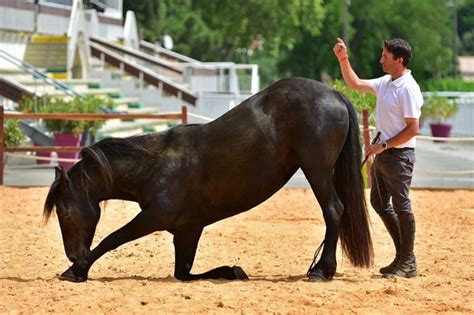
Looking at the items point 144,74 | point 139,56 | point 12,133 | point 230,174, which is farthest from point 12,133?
point 139,56

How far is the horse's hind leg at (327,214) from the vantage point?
8.48 metres

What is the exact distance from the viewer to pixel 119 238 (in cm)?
850

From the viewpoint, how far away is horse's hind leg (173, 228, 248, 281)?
8680 millimetres

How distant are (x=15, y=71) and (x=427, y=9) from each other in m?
43.0

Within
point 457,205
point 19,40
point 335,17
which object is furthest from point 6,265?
point 335,17

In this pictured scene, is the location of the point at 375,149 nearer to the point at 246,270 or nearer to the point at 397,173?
the point at 397,173

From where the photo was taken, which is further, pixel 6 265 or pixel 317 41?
pixel 317 41

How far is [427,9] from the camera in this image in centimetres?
6681

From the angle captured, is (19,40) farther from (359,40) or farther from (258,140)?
(359,40)

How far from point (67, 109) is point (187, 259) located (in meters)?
14.2

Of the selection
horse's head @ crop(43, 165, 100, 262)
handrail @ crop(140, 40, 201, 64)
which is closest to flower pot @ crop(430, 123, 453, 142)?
handrail @ crop(140, 40, 201, 64)

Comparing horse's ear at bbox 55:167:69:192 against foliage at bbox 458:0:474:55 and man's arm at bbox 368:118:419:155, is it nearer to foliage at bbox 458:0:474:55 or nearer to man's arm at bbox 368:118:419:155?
man's arm at bbox 368:118:419:155

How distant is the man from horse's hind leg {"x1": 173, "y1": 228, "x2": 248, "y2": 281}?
1.25 metres

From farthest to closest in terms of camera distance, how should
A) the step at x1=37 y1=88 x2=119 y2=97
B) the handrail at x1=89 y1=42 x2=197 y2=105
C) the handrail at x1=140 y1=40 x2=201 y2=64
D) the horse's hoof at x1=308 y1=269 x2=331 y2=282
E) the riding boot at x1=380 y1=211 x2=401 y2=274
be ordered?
the handrail at x1=140 y1=40 x2=201 y2=64 → the handrail at x1=89 y1=42 x2=197 y2=105 → the step at x1=37 y1=88 x2=119 y2=97 → the riding boot at x1=380 y1=211 x2=401 y2=274 → the horse's hoof at x1=308 y1=269 x2=331 y2=282
